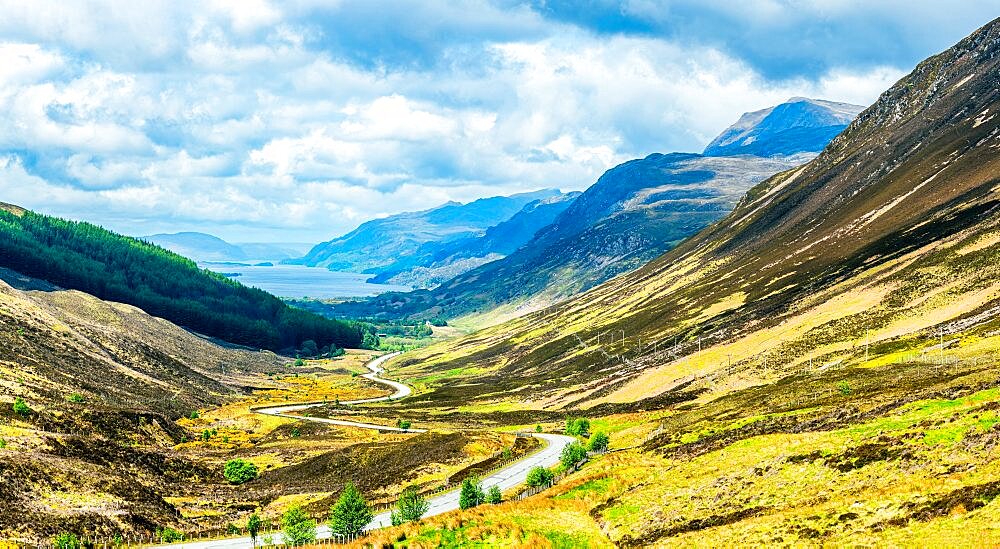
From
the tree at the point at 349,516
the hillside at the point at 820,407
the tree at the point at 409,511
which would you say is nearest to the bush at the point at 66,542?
the tree at the point at 349,516

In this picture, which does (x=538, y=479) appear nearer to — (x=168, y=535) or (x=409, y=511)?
(x=409, y=511)

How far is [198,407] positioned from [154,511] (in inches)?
4204

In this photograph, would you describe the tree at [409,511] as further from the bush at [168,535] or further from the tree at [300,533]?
the bush at [168,535]

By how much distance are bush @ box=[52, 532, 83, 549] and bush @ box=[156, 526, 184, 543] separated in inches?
308

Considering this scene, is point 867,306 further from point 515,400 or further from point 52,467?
point 52,467

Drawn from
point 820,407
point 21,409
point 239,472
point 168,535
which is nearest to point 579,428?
point 820,407

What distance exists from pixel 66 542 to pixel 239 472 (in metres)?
45.7

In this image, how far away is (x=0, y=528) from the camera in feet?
170

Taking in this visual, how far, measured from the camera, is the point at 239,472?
313ft

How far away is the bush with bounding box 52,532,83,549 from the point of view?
5019cm

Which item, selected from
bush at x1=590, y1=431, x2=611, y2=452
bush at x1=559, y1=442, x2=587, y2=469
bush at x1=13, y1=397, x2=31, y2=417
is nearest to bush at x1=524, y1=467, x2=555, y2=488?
bush at x1=559, y1=442, x2=587, y2=469

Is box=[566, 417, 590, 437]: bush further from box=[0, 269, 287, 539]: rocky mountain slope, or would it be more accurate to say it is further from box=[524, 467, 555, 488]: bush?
box=[0, 269, 287, 539]: rocky mountain slope

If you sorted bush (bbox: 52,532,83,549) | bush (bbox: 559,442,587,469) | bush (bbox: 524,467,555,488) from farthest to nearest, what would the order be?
1. bush (bbox: 559,442,587,469)
2. bush (bbox: 524,467,555,488)
3. bush (bbox: 52,532,83,549)

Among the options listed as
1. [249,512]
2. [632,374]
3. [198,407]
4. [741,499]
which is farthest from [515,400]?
[741,499]
